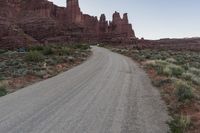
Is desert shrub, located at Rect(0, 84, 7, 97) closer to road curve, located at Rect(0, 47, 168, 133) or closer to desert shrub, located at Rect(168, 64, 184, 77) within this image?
road curve, located at Rect(0, 47, 168, 133)

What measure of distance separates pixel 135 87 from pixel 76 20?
112 m

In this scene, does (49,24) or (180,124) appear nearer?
(180,124)

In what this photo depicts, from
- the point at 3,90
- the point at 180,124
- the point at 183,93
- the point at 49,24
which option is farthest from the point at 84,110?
the point at 49,24

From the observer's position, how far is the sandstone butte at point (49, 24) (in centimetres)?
6212

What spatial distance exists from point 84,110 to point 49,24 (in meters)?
88.1

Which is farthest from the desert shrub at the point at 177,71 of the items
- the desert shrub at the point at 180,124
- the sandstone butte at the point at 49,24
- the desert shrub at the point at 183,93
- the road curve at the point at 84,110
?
the sandstone butte at the point at 49,24

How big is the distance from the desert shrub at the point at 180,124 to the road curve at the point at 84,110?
0.24m

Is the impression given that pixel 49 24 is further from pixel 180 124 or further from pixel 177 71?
pixel 180 124

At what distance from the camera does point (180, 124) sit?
10.0 meters

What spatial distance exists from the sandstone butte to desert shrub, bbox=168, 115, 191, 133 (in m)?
46.4

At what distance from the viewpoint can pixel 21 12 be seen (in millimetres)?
104688

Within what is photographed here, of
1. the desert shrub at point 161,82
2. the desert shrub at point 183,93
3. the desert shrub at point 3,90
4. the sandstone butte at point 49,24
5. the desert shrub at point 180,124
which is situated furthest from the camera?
the sandstone butte at point 49,24

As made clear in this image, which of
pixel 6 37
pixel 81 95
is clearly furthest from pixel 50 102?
pixel 6 37

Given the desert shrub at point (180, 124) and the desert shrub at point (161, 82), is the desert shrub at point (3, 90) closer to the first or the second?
the desert shrub at point (161, 82)
